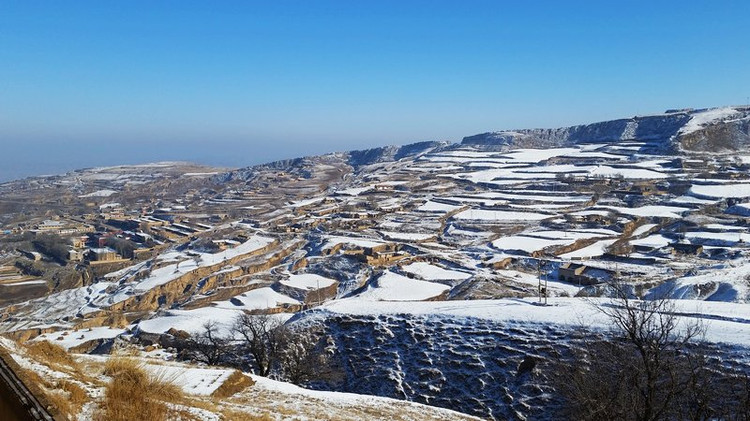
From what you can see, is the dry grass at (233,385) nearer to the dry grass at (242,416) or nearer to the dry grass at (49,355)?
the dry grass at (242,416)

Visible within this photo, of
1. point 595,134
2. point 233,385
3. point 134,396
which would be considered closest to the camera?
point 134,396

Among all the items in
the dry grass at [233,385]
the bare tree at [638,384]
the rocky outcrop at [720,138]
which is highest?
the rocky outcrop at [720,138]

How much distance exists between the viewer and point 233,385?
11.8m

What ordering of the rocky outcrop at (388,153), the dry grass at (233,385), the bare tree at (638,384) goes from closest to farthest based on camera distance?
the bare tree at (638,384) → the dry grass at (233,385) → the rocky outcrop at (388,153)

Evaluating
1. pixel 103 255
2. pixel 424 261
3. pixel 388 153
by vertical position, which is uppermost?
pixel 388 153

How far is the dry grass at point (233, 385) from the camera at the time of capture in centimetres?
1100

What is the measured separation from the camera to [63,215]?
277 feet

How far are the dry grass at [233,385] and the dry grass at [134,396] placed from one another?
10.1 feet

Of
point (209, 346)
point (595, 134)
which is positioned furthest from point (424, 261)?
point (595, 134)

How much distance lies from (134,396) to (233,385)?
5.63 metres

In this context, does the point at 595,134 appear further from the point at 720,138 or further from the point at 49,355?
the point at 49,355

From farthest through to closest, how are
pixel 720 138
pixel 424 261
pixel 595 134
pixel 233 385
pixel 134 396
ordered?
pixel 595 134 → pixel 720 138 → pixel 424 261 → pixel 233 385 → pixel 134 396

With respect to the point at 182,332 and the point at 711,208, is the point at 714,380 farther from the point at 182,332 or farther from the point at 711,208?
the point at 711,208

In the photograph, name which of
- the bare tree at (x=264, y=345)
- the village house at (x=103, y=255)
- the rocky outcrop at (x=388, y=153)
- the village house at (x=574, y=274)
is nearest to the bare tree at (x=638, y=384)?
the bare tree at (x=264, y=345)
